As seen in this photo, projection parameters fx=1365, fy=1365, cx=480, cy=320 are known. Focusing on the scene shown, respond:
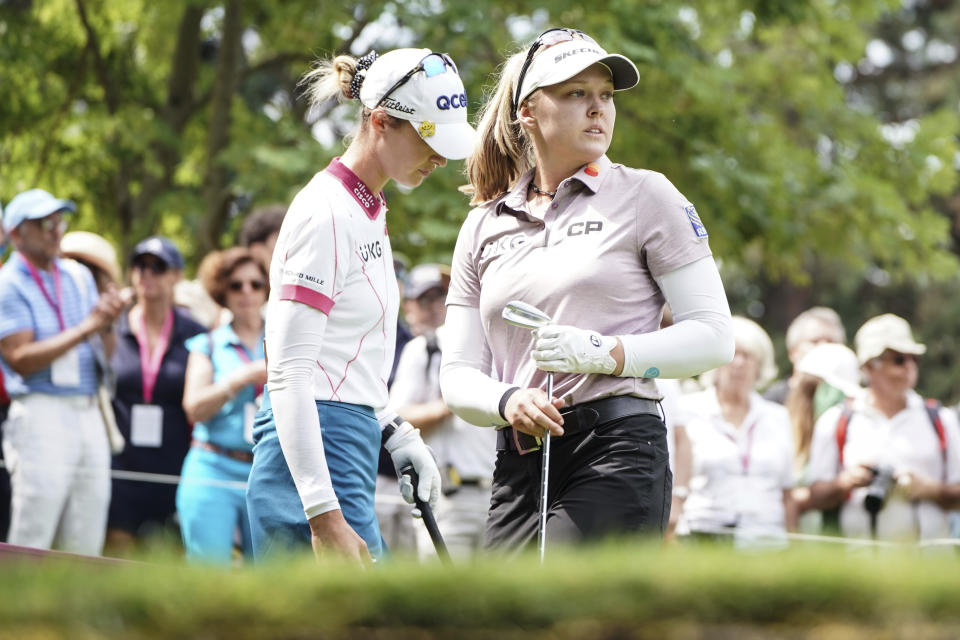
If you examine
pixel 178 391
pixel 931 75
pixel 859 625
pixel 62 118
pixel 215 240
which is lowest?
pixel 859 625

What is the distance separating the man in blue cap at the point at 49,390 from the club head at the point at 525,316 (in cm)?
385

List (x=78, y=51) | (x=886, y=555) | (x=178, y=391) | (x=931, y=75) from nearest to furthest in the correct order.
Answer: (x=886, y=555) → (x=178, y=391) → (x=78, y=51) → (x=931, y=75)

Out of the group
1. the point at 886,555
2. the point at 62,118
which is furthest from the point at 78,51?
the point at 886,555

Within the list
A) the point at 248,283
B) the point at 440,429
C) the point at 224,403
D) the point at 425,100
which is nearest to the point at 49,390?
the point at 224,403

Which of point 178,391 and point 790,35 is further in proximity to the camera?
point 790,35

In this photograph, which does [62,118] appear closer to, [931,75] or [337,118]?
[337,118]

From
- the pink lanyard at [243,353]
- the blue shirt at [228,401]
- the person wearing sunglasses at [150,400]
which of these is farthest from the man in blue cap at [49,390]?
the pink lanyard at [243,353]

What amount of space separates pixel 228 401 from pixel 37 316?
3.86ft

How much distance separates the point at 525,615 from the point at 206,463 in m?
5.45

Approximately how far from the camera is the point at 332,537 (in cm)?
349

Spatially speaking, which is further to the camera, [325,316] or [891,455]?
[891,455]

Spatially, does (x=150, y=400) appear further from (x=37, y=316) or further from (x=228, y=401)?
(x=228, y=401)

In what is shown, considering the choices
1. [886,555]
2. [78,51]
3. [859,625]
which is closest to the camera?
[859,625]

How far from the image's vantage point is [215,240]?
13.0 m
